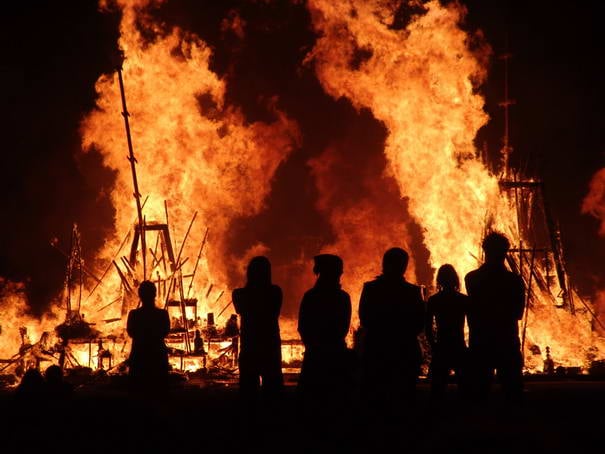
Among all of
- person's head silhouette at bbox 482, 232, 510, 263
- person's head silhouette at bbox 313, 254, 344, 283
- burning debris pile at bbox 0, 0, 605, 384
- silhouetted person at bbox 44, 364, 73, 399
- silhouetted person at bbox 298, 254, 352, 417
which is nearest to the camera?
silhouetted person at bbox 298, 254, 352, 417

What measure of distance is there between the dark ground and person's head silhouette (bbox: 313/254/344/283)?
1.30 m

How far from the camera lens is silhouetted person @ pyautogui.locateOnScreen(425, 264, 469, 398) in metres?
8.02

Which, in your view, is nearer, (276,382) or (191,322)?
(276,382)

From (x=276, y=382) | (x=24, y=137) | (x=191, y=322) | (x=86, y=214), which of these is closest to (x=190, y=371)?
(x=191, y=322)

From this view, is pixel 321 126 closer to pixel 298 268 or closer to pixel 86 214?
pixel 298 268

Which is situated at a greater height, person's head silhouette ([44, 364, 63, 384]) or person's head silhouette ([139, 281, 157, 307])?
person's head silhouette ([139, 281, 157, 307])

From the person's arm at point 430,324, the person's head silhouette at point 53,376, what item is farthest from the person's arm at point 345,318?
the person's head silhouette at point 53,376

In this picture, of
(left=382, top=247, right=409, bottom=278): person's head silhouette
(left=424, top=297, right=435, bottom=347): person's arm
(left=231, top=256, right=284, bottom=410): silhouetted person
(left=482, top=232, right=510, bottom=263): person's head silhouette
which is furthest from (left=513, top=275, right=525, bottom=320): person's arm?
(left=231, top=256, right=284, bottom=410): silhouetted person

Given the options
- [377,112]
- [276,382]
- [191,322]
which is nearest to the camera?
[276,382]

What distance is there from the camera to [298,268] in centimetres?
3016

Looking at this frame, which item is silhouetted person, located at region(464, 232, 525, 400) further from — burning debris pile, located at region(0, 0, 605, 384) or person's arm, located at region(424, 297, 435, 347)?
burning debris pile, located at region(0, 0, 605, 384)

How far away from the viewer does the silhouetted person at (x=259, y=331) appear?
24.5 feet

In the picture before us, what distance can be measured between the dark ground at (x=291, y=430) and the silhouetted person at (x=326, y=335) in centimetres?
33

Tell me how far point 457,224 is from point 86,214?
53.3ft
